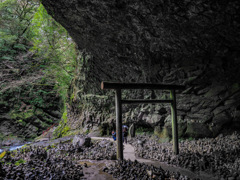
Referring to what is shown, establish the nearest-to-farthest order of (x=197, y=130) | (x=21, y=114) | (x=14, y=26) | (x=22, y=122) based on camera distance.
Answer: (x=197, y=130)
(x=22, y=122)
(x=21, y=114)
(x=14, y=26)

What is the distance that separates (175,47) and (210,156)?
4360mm

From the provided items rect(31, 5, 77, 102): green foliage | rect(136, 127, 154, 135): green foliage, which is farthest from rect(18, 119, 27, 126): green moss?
rect(136, 127, 154, 135): green foliage

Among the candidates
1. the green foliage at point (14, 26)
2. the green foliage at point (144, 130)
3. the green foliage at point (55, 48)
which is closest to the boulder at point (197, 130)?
the green foliage at point (144, 130)

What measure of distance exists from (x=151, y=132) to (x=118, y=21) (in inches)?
226

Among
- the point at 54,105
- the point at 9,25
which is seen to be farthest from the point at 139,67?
the point at 9,25

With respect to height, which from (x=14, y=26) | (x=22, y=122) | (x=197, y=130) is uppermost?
(x=14, y=26)


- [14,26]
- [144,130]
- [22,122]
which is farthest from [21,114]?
[144,130]

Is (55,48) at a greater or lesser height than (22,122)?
greater

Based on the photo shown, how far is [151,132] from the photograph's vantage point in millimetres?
8328

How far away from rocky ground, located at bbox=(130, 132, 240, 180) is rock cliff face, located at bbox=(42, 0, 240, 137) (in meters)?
0.64

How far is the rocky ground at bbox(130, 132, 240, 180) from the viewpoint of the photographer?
3742 millimetres

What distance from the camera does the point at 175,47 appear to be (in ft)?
21.8

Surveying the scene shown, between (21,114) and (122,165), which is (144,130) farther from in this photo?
(21,114)

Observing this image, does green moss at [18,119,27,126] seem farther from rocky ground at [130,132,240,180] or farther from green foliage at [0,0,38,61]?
rocky ground at [130,132,240,180]
